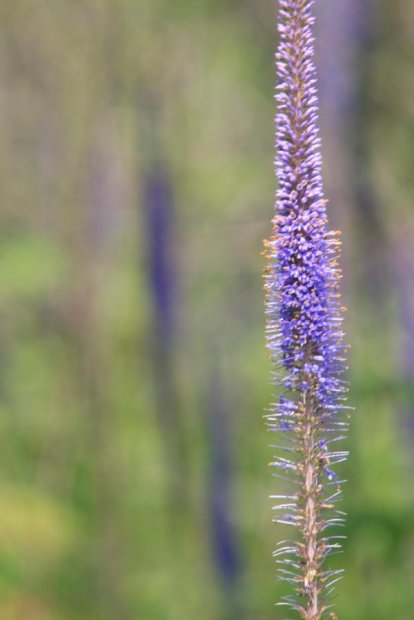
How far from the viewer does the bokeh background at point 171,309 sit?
42.4ft

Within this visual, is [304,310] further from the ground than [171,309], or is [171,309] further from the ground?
[304,310]

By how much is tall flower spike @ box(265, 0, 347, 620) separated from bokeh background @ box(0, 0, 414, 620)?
220 inches

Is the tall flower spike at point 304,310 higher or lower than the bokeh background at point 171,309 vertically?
higher

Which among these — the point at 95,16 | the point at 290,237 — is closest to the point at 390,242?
the point at 95,16

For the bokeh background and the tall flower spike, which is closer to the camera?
the tall flower spike

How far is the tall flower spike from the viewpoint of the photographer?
416 centimetres

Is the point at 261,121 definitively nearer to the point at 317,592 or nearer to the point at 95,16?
the point at 95,16

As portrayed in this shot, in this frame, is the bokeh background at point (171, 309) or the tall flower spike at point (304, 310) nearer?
the tall flower spike at point (304, 310)

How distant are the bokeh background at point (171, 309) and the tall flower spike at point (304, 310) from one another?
5.58 metres

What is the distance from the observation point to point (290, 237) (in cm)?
428

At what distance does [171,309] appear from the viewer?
731 inches

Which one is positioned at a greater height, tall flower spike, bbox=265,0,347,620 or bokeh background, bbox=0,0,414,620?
tall flower spike, bbox=265,0,347,620

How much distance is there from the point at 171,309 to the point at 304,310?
1439 cm

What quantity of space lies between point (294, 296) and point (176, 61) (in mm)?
13096
